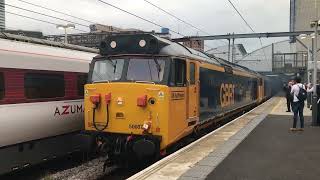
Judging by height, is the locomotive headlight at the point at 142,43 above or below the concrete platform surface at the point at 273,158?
above

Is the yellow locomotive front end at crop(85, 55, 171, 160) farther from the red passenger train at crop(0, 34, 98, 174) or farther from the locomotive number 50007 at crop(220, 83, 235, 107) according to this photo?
the locomotive number 50007 at crop(220, 83, 235, 107)

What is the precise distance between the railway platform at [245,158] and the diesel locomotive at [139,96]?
2.26 ft

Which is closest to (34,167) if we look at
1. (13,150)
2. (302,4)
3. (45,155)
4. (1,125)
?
(45,155)

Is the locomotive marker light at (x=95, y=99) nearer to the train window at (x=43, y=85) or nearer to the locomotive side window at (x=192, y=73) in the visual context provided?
the train window at (x=43, y=85)

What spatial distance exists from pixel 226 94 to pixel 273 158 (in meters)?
6.98

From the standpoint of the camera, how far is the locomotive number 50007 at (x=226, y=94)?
15.8 meters

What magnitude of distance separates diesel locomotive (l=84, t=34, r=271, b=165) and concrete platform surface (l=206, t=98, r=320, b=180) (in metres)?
1.51

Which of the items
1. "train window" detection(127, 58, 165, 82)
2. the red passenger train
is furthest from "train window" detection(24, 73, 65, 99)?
"train window" detection(127, 58, 165, 82)

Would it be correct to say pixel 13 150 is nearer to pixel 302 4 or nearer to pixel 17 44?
pixel 17 44

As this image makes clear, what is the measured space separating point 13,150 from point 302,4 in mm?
79187

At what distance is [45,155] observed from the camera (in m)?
10.9

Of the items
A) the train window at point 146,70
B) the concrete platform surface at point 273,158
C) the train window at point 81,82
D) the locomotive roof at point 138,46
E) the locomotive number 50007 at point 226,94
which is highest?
the locomotive roof at point 138,46

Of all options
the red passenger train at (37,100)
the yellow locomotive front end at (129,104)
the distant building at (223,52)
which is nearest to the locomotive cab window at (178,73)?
the yellow locomotive front end at (129,104)

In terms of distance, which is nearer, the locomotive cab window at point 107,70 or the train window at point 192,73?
the locomotive cab window at point 107,70
